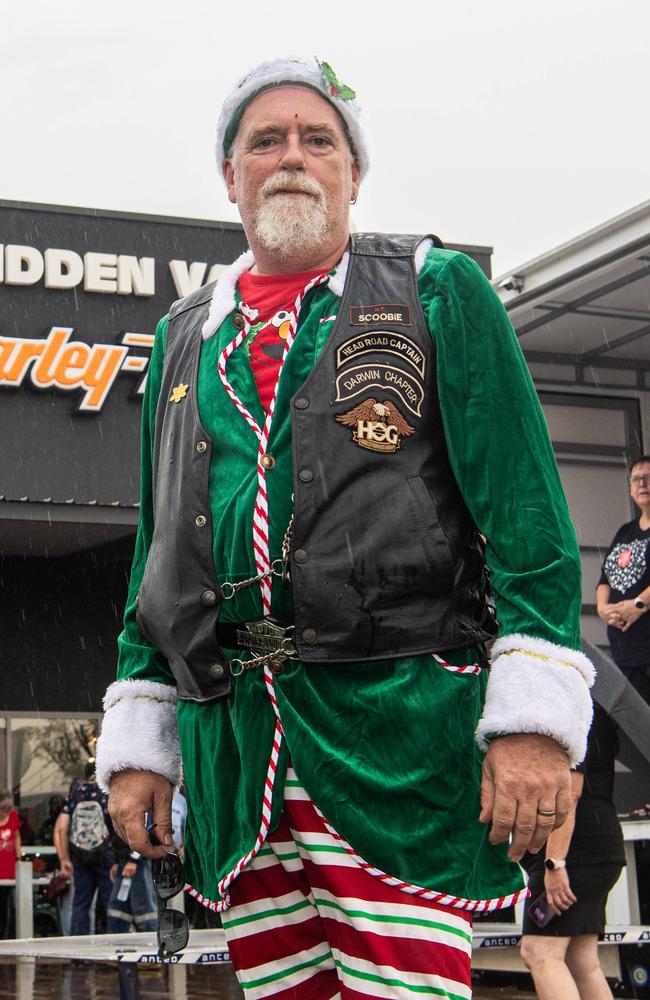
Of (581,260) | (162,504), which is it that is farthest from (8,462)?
(162,504)

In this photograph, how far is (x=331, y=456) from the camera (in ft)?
7.38

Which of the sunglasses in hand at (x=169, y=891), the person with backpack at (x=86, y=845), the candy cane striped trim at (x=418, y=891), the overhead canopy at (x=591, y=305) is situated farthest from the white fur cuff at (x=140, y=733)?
the overhead canopy at (x=591, y=305)

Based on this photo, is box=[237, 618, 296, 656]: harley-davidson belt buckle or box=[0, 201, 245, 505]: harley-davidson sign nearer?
box=[237, 618, 296, 656]: harley-davidson belt buckle

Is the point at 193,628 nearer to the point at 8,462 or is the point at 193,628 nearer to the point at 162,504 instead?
the point at 162,504

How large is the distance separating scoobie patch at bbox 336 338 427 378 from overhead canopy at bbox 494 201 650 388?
901 cm

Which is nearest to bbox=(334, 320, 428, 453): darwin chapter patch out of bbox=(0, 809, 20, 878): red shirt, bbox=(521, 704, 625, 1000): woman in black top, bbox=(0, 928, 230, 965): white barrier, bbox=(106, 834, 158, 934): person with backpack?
bbox=(521, 704, 625, 1000): woman in black top

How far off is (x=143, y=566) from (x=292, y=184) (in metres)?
0.77

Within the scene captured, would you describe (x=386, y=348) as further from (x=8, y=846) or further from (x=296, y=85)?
(x=8, y=846)

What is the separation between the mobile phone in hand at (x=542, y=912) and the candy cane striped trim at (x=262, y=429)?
357cm

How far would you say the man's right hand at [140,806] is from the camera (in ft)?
7.78

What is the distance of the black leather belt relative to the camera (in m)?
2.21

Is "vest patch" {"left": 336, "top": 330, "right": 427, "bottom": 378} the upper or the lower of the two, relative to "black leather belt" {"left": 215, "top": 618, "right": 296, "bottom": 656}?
upper

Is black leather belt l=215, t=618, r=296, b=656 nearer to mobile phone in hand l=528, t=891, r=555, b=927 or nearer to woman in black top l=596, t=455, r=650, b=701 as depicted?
mobile phone in hand l=528, t=891, r=555, b=927

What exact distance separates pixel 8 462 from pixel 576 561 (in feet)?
39.1
